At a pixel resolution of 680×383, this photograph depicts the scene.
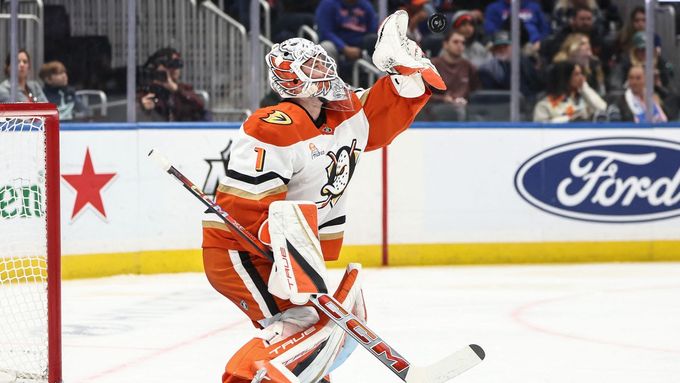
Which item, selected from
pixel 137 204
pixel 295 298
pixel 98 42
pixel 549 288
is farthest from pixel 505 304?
pixel 295 298

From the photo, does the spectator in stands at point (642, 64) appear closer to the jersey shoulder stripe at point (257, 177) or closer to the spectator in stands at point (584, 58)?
the spectator in stands at point (584, 58)

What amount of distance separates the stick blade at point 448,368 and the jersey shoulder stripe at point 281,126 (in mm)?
663

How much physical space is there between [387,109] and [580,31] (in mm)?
4488

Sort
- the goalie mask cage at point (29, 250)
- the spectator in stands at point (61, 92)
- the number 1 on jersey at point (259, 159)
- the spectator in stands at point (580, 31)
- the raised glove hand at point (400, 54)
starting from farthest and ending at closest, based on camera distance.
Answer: the spectator in stands at point (580, 31), the spectator in stands at point (61, 92), the goalie mask cage at point (29, 250), the raised glove hand at point (400, 54), the number 1 on jersey at point (259, 159)

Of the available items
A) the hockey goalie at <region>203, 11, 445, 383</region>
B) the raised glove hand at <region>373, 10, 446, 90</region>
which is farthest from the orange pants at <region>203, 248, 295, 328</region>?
the raised glove hand at <region>373, 10, 446, 90</region>

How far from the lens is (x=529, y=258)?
7.47m

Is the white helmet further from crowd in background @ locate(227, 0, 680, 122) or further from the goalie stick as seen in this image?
crowd in background @ locate(227, 0, 680, 122)

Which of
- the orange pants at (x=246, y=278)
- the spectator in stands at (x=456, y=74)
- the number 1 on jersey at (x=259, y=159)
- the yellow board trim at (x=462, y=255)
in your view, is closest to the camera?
the number 1 on jersey at (x=259, y=159)

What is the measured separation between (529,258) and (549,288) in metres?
1.01

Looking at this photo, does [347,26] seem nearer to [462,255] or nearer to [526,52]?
[526,52]

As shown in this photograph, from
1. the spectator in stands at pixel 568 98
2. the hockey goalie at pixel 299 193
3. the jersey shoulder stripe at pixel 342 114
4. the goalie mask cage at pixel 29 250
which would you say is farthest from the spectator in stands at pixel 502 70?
the jersey shoulder stripe at pixel 342 114

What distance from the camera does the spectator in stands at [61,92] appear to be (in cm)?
655

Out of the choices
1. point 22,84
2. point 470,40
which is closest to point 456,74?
point 470,40

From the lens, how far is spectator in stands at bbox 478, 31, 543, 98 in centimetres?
739
